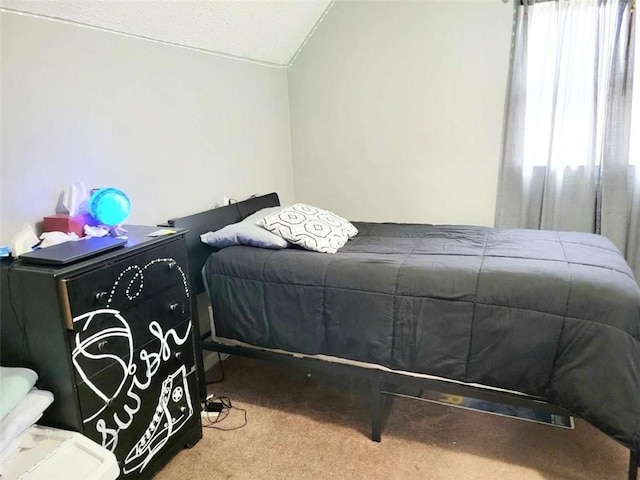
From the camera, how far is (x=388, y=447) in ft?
6.50

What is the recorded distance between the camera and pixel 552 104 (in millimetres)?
2750

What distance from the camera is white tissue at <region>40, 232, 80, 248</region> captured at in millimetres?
1601

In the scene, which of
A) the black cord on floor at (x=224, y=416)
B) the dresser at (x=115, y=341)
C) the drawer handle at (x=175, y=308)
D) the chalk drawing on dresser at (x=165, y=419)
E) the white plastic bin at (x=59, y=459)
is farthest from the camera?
the black cord on floor at (x=224, y=416)

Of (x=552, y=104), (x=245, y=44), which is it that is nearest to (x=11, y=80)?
(x=245, y=44)

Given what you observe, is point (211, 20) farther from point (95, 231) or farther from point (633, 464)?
point (633, 464)

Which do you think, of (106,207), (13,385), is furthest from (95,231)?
(13,385)

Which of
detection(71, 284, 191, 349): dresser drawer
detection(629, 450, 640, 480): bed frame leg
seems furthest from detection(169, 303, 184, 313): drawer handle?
detection(629, 450, 640, 480): bed frame leg

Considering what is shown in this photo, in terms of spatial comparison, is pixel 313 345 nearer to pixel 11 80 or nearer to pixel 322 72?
pixel 11 80

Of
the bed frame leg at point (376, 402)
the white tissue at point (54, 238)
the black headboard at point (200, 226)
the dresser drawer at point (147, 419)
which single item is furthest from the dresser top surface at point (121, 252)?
the bed frame leg at point (376, 402)

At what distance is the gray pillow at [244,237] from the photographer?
2.29 metres

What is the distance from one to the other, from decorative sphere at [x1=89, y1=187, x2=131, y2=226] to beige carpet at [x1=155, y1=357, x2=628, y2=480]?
1029mm

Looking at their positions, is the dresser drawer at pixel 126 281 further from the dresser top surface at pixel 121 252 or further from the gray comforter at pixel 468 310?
the gray comforter at pixel 468 310

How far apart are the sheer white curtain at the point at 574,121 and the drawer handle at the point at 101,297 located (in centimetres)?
242

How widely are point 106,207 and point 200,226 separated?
0.69 m
